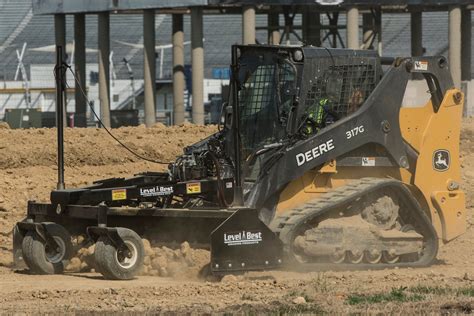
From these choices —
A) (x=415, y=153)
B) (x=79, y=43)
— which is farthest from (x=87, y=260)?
(x=79, y=43)

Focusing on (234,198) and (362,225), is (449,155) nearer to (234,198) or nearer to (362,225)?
(362,225)

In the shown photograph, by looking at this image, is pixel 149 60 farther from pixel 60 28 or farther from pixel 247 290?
pixel 247 290

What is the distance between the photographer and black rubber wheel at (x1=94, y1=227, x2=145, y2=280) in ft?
47.6

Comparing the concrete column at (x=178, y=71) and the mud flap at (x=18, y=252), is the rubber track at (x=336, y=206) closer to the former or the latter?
the mud flap at (x=18, y=252)

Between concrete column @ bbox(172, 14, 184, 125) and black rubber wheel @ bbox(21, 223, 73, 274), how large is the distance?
91.4ft

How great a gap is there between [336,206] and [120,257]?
2.70 m

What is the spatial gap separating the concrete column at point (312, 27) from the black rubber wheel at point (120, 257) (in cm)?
3227

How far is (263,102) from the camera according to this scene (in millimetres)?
15805

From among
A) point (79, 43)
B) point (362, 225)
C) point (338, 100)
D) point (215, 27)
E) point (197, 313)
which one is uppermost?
point (215, 27)

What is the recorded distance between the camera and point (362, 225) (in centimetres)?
1553

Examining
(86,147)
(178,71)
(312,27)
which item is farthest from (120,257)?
(312,27)

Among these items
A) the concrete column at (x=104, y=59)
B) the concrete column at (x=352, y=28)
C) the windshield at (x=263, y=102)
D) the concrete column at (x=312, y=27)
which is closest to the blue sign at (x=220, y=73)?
the concrete column at (x=104, y=59)

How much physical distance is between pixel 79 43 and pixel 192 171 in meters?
36.1

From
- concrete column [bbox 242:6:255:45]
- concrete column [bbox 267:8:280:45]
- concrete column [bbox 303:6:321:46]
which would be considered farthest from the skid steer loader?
concrete column [bbox 267:8:280:45]
